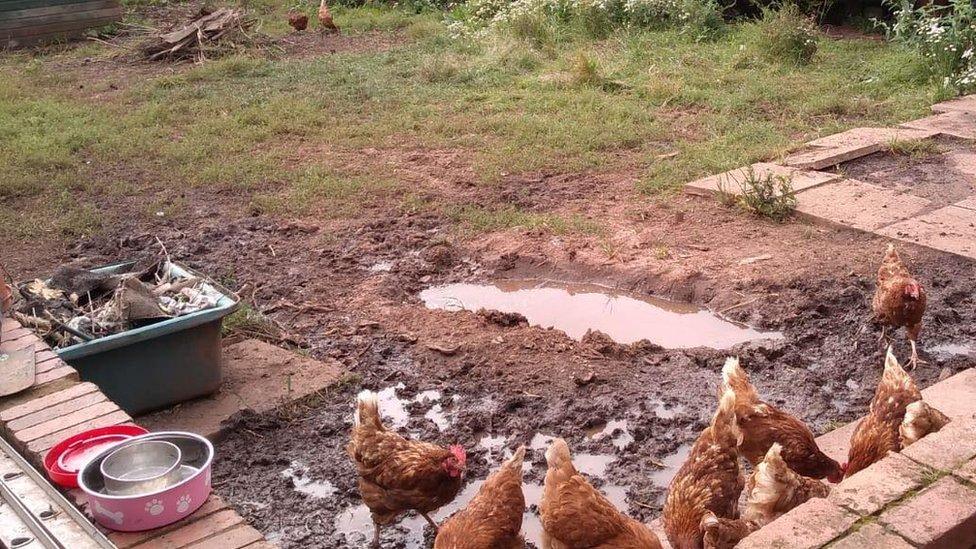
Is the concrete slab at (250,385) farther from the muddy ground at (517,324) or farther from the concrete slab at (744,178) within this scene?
the concrete slab at (744,178)

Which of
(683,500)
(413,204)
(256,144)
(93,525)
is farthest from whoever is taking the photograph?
(256,144)

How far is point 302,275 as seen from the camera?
21.4 feet

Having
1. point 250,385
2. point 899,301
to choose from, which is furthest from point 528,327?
point 899,301

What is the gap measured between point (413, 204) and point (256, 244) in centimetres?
127

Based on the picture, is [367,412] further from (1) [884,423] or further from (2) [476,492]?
(1) [884,423]

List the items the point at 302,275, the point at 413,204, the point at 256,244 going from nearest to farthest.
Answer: the point at 302,275
the point at 256,244
the point at 413,204

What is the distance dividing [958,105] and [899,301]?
525 centimetres

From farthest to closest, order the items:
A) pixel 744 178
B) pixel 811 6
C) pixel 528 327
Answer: pixel 811 6 → pixel 744 178 → pixel 528 327

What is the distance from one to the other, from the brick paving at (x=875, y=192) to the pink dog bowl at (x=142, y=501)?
4.94 meters

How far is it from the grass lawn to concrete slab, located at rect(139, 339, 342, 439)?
2.19m

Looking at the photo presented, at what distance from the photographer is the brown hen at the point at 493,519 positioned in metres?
3.49

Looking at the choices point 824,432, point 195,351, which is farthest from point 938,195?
point 195,351

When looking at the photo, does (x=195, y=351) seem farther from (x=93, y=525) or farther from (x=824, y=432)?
(x=824, y=432)

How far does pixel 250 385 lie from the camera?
515 cm
